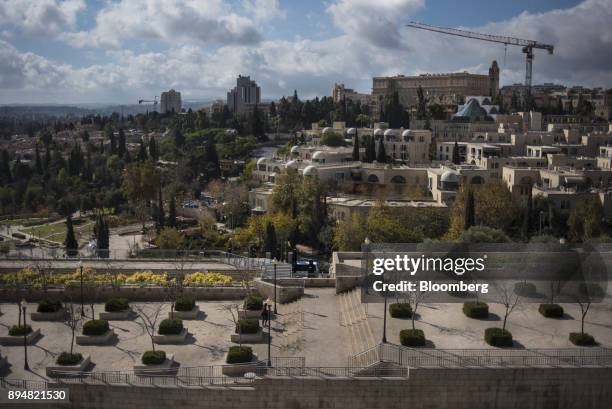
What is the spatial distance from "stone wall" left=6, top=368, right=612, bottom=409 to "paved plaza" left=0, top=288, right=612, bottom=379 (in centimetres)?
97

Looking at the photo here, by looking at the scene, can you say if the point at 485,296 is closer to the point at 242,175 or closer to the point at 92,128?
the point at 242,175

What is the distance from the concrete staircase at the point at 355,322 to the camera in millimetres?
17047

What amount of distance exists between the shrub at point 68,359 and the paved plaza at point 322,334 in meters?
0.47

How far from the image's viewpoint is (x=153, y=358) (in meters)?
16.3

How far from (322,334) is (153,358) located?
15.4 ft

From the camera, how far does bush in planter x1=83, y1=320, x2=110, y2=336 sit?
Result: 18469 millimetres

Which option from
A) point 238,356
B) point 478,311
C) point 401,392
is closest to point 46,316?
point 238,356

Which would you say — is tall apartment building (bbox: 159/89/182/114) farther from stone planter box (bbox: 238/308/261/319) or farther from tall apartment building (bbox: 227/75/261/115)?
stone planter box (bbox: 238/308/261/319)

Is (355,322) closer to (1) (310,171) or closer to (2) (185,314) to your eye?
(2) (185,314)

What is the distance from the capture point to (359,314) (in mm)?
19125

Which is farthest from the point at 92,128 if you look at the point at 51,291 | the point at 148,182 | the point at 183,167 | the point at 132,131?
the point at 51,291

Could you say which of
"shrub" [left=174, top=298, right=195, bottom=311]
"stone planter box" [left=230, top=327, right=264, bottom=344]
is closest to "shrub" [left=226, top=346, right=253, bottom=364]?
"stone planter box" [left=230, top=327, right=264, bottom=344]

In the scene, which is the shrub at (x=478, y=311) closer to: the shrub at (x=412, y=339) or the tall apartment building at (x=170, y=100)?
the shrub at (x=412, y=339)

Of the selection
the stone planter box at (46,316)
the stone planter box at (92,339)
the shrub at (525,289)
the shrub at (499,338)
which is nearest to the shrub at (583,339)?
the shrub at (499,338)
